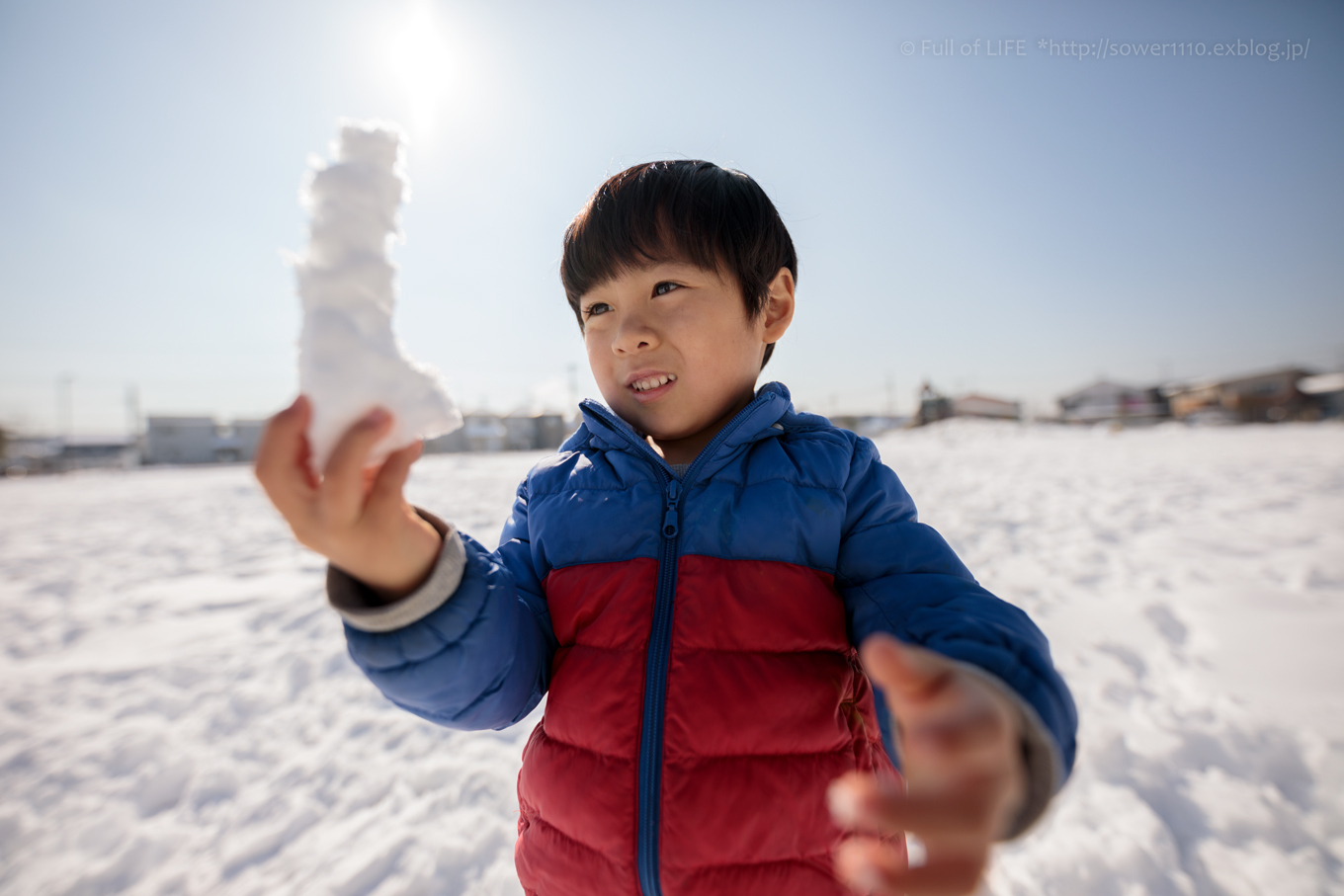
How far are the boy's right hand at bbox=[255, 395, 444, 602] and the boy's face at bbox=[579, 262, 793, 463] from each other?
590 mm

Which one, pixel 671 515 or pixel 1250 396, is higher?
pixel 1250 396

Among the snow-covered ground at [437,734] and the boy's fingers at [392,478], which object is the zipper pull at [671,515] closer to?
the boy's fingers at [392,478]

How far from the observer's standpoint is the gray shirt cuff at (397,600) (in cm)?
74

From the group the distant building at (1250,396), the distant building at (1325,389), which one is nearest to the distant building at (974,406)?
the distant building at (1250,396)

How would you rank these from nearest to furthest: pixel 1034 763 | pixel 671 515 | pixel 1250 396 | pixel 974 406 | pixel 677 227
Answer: pixel 1034 763, pixel 671 515, pixel 677 227, pixel 1250 396, pixel 974 406

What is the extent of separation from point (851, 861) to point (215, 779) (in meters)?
2.35

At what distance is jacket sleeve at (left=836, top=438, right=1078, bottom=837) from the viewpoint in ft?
2.23

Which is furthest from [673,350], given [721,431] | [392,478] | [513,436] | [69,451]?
[69,451]

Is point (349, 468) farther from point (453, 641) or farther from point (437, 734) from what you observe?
point (437, 734)

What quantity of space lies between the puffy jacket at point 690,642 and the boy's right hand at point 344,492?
0.31ft

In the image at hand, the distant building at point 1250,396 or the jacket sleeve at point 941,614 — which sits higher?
the distant building at point 1250,396

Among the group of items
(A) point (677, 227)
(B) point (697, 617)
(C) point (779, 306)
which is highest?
(A) point (677, 227)

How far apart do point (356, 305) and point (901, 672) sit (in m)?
0.77

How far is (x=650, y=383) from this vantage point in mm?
1232
